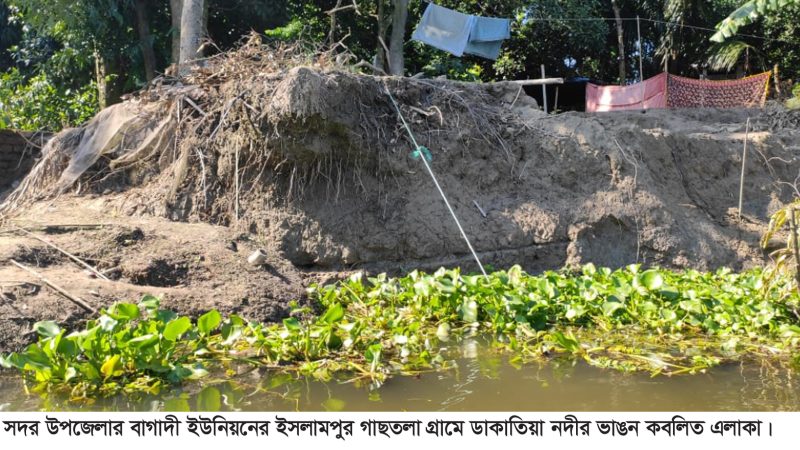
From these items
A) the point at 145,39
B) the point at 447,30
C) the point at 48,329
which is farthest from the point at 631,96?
the point at 48,329

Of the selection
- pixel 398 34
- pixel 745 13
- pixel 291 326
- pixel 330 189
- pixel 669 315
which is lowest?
pixel 669 315

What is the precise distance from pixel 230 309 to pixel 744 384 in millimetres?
3173

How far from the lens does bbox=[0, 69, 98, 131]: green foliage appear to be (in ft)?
41.4

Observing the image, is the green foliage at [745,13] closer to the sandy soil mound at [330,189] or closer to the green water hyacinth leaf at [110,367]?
the sandy soil mound at [330,189]

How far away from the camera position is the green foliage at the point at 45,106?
12625mm

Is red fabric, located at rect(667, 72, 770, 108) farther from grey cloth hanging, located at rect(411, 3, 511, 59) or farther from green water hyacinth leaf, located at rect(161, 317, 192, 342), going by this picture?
green water hyacinth leaf, located at rect(161, 317, 192, 342)

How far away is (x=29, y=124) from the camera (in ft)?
41.3

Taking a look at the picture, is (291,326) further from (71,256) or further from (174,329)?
(71,256)

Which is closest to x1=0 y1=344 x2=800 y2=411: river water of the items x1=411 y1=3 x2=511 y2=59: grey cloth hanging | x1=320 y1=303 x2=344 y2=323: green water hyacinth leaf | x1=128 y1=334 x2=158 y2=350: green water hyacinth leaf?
x1=128 y1=334 x2=158 y2=350: green water hyacinth leaf

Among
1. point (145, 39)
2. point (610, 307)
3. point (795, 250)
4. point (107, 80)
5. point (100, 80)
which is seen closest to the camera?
point (795, 250)

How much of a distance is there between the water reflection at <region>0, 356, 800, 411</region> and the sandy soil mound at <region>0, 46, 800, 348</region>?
5.59 ft

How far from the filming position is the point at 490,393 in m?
3.69

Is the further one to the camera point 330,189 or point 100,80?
point 100,80

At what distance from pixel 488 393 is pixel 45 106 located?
11.6m
